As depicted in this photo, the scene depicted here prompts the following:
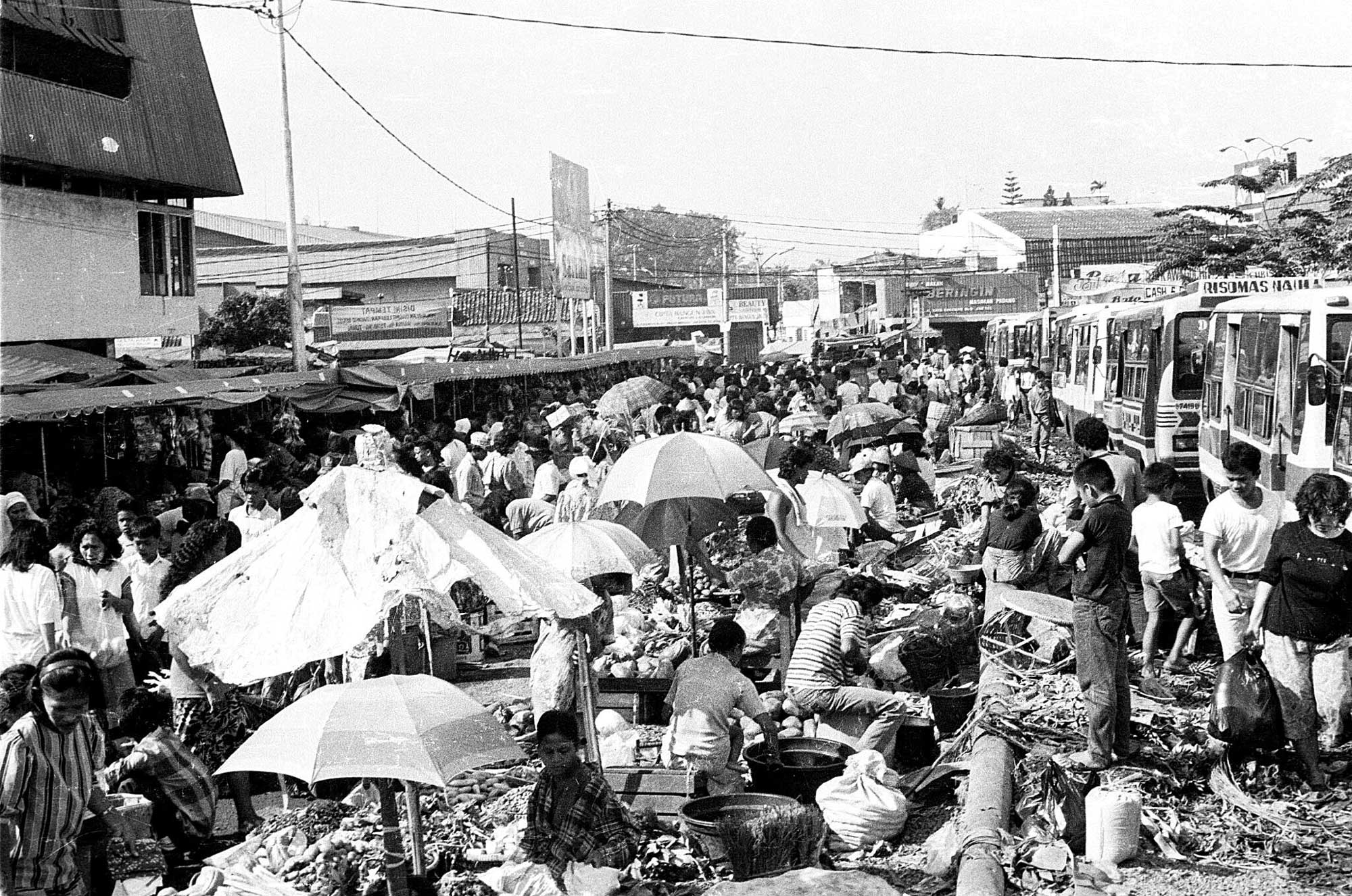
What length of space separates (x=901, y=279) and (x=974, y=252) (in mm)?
4954

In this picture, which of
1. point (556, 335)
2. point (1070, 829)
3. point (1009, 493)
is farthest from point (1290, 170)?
point (1070, 829)

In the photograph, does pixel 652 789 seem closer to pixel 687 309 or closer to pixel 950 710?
pixel 950 710

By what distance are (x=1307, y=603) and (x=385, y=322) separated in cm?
4321

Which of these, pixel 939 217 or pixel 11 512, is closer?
pixel 11 512

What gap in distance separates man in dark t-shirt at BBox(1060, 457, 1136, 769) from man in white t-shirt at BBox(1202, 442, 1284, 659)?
95 cm

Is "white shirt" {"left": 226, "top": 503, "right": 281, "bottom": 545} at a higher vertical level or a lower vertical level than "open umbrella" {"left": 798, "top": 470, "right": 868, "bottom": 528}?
higher

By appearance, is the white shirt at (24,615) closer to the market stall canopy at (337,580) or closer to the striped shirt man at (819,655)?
the market stall canopy at (337,580)

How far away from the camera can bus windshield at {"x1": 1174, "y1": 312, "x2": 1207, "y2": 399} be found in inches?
614

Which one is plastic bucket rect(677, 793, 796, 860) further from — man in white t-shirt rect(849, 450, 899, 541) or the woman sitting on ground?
man in white t-shirt rect(849, 450, 899, 541)

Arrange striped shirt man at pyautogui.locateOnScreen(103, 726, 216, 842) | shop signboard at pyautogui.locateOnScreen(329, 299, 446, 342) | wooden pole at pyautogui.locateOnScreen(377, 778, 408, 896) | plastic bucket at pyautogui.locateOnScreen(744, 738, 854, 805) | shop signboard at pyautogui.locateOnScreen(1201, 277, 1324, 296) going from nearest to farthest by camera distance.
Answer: wooden pole at pyautogui.locateOnScreen(377, 778, 408, 896)
striped shirt man at pyautogui.locateOnScreen(103, 726, 216, 842)
plastic bucket at pyautogui.locateOnScreen(744, 738, 854, 805)
shop signboard at pyautogui.locateOnScreen(1201, 277, 1324, 296)
shop signboard at pyautogui.locateOnScreen(329, 299, 446, 342)

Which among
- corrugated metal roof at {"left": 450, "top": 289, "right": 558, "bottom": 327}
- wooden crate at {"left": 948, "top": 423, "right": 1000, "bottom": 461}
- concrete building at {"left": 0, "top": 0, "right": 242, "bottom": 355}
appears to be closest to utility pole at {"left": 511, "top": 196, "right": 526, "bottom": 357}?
corrugated metal roof at {"left": 450, "top": 289, "right": 558, "bottom": 327}

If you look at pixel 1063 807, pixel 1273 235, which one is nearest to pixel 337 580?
pixel 1063 807

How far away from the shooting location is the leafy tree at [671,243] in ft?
369

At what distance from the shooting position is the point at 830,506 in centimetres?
1295
